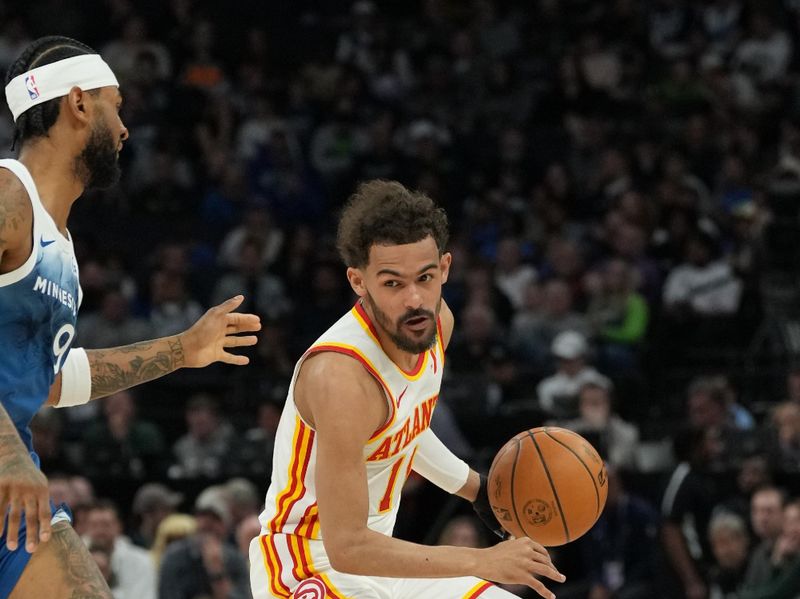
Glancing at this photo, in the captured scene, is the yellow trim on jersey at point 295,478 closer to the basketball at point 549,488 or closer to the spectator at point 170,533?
the basketball at point 549,488

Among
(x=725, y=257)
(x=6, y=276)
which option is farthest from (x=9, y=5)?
(x=6, y=276)

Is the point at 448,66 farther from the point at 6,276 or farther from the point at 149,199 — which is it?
the point at 6,276

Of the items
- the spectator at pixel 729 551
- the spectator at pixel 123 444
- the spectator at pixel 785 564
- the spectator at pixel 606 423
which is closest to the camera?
the spectator at pixel 785 564

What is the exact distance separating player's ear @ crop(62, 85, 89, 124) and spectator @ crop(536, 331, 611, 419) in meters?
6.81

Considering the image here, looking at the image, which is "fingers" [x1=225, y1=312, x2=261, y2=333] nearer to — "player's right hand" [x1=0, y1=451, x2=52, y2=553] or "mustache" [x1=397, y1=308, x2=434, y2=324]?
"mustache" [x1=397, y1=308, x2=434, y2=324]

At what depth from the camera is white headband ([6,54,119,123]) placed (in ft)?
15.6

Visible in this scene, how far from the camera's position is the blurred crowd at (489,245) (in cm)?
987

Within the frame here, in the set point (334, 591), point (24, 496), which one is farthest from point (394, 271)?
point (24, 496)

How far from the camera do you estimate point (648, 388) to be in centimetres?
1209

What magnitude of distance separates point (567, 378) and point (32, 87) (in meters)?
7.38

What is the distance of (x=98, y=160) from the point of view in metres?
4.79

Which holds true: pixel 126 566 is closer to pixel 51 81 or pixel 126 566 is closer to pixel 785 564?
pixel 785 564

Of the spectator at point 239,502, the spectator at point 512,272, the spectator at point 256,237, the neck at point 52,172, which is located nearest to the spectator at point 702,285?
the spectator at point 512,272

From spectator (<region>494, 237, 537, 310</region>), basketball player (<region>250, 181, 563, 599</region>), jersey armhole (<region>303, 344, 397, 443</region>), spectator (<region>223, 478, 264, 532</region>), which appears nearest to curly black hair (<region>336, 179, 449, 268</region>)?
basketball player (<region>250, 181, 563, 599</region>)
